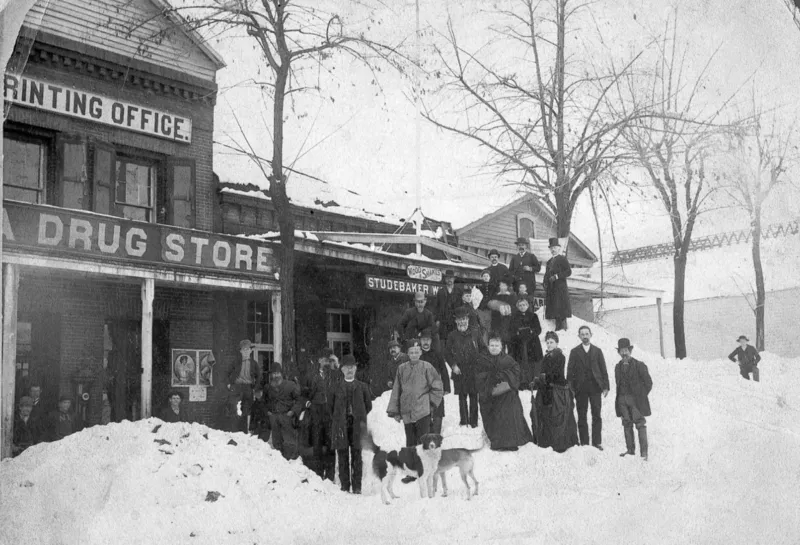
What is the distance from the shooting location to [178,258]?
30.2ft

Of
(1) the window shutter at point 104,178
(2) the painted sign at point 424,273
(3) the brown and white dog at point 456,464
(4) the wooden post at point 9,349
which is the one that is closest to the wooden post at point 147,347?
(4) the wooden post at point 9,349

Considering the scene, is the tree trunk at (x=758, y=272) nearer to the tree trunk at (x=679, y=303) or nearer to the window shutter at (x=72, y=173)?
the tree trunk at (x=679, y=303)

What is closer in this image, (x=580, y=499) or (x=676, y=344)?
(x=580, y=499)

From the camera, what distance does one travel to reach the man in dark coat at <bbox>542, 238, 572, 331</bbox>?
998 cm

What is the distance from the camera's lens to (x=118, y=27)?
33.0 ft

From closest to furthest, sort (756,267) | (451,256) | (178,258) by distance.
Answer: (756,267), (178,258), (451,256)

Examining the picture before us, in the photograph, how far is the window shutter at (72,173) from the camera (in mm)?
10336

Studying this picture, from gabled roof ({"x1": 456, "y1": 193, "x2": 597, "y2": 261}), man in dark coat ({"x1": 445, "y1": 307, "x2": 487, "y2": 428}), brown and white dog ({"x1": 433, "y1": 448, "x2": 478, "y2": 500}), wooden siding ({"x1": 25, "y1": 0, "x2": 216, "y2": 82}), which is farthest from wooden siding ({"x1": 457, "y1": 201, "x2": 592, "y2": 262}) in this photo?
brown and white dog ({"x1": 433, "y1": 448, "x2": 478, "y2": 500})

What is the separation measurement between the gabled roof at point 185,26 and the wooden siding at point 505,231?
8.39m

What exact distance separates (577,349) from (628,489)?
204 centimetres

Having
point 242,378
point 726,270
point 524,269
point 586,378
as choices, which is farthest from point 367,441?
point 726,270

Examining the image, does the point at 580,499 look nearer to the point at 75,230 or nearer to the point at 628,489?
the point at 628,489

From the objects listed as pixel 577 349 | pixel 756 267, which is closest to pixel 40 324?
pixel 577 349

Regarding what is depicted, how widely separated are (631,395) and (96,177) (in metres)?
7.69
